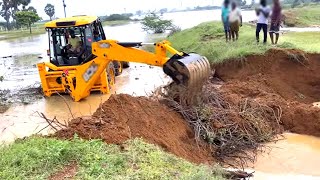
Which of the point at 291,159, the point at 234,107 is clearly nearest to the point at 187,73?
the point at 234,107

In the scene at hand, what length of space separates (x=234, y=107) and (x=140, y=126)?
283 centimetres

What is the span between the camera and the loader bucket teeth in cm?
823

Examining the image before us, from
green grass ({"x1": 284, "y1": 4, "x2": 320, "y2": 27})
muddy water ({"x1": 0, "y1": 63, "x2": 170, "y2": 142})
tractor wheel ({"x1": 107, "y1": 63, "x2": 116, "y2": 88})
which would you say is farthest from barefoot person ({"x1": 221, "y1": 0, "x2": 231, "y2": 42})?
green grass ({"x1": 284, "y1": 4, "x2": 320, "y2": 27})

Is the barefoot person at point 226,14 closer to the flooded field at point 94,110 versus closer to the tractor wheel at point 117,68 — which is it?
the flooded field at point 94,110

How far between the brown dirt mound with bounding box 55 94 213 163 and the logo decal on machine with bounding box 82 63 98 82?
10.7ft

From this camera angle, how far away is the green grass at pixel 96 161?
547 centimetres

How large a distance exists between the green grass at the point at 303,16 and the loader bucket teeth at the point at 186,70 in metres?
20.4

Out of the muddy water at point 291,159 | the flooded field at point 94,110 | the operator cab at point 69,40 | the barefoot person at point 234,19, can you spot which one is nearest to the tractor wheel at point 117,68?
the flooded field at point 94,110

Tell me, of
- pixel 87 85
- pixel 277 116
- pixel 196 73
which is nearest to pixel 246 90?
pixel 277 116

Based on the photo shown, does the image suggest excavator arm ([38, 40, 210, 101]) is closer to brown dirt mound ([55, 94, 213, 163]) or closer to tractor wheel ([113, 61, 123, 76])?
brown dirt mound ([55, 94, 213, 163])

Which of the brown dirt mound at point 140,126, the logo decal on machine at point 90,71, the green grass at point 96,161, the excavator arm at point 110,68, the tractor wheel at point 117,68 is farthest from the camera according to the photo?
the tractor wheel at point 117,68

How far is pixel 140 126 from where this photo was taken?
7379 mm

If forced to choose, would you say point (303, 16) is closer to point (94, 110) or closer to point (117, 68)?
point (117, 68)

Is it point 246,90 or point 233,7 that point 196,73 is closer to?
point 233,7
